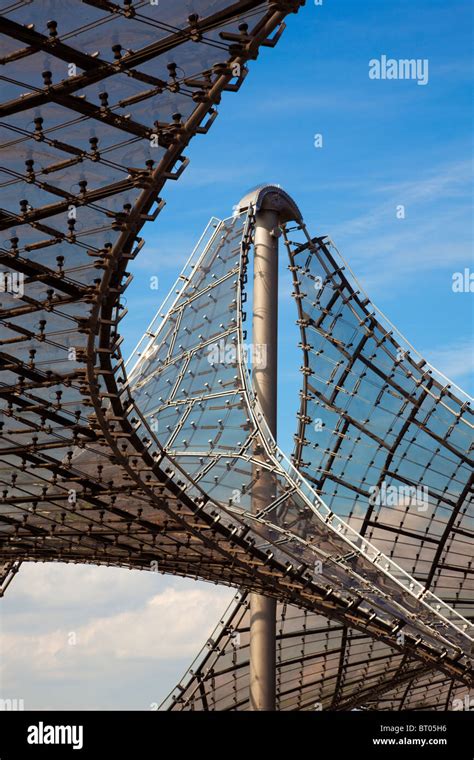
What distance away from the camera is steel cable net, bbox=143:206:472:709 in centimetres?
4522

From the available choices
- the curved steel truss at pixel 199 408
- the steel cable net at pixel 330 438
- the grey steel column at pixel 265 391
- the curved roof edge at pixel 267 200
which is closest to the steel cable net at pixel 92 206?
the curved steel truss at pixel 199 408

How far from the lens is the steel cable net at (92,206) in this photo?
78.3 ft

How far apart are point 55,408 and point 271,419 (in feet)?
41.1

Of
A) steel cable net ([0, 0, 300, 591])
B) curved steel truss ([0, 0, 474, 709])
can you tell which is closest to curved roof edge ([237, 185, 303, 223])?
curved steel truss ([0, 0, 474, 709])

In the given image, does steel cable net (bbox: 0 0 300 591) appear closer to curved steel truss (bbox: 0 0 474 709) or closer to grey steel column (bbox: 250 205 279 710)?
curved steel truss (bbox: 0 0 474 709)

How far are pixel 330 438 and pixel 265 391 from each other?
10388mm

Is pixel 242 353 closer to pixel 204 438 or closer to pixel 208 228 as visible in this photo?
pixel 204 438

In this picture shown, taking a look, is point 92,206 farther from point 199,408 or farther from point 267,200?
point 267,200

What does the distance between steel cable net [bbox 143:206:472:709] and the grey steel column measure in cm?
82

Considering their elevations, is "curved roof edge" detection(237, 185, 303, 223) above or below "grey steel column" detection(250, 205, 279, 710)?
above

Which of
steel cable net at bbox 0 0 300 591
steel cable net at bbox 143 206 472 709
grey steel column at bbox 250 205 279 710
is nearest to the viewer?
steel cable net at bbox 0 0 300 591

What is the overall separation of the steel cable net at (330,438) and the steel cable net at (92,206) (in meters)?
8.58

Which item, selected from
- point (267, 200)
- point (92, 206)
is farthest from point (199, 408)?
point (92, 206)
